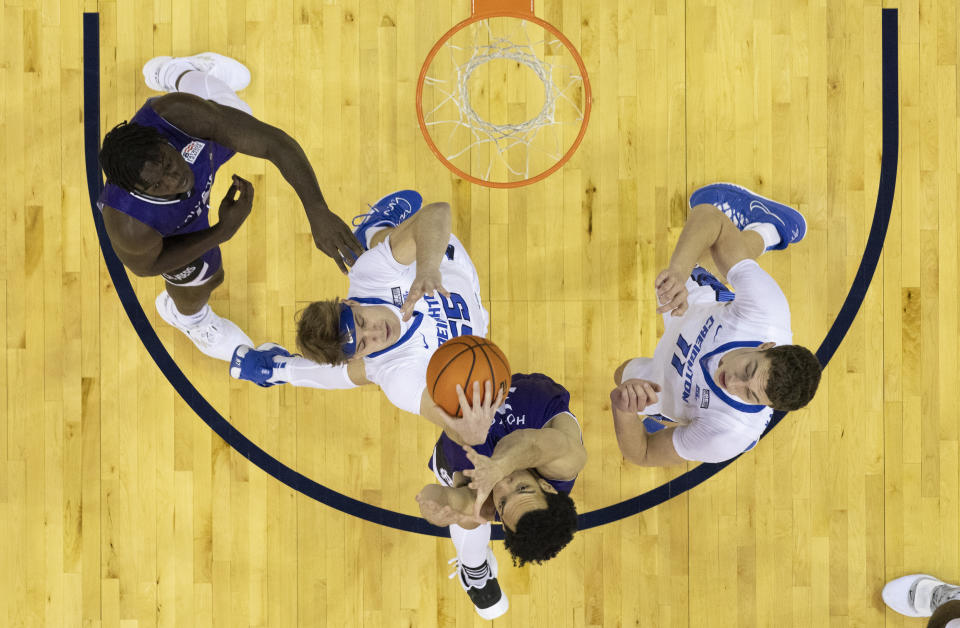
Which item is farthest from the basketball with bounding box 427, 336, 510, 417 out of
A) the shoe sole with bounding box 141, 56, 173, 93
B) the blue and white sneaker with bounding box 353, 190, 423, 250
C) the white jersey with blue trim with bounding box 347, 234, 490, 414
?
the shoe sole with bounding box 141, 56, 173, 93

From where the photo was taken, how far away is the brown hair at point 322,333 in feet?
9.37

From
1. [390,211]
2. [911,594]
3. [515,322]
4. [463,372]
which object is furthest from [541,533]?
[911,594]

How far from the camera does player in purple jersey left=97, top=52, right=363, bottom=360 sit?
292 centimetres

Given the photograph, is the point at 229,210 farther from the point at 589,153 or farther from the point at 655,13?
the point at 655,13

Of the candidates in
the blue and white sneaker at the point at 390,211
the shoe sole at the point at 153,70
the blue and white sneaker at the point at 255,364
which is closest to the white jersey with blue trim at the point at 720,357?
the blue and white sneaker at the point at 390,211

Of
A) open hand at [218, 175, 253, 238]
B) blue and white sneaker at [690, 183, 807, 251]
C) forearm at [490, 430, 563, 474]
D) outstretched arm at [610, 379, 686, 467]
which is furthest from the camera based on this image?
blue and white sneaker at [690, 183, 807, 251]

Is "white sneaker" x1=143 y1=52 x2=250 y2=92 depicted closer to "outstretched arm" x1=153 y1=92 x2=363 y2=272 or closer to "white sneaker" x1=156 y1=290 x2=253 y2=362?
"outstretched arm" x1=153 y1=92 x2=363 y2=272

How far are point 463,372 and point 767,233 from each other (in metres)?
2.05

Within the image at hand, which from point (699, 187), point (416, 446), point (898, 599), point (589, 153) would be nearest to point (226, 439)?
point (416, 446)

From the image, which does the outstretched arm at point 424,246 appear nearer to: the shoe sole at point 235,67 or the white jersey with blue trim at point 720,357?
the white jersey with blue trim at point 720,357

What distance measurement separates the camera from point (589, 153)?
4246 millimetres

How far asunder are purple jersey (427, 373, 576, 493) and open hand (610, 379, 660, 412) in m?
0.34

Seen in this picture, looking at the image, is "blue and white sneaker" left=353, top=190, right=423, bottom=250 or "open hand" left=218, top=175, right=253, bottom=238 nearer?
"open hand" left=218, top=175, right=253, bottom=238

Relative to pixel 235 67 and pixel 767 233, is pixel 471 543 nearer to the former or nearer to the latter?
pixel 767 233
